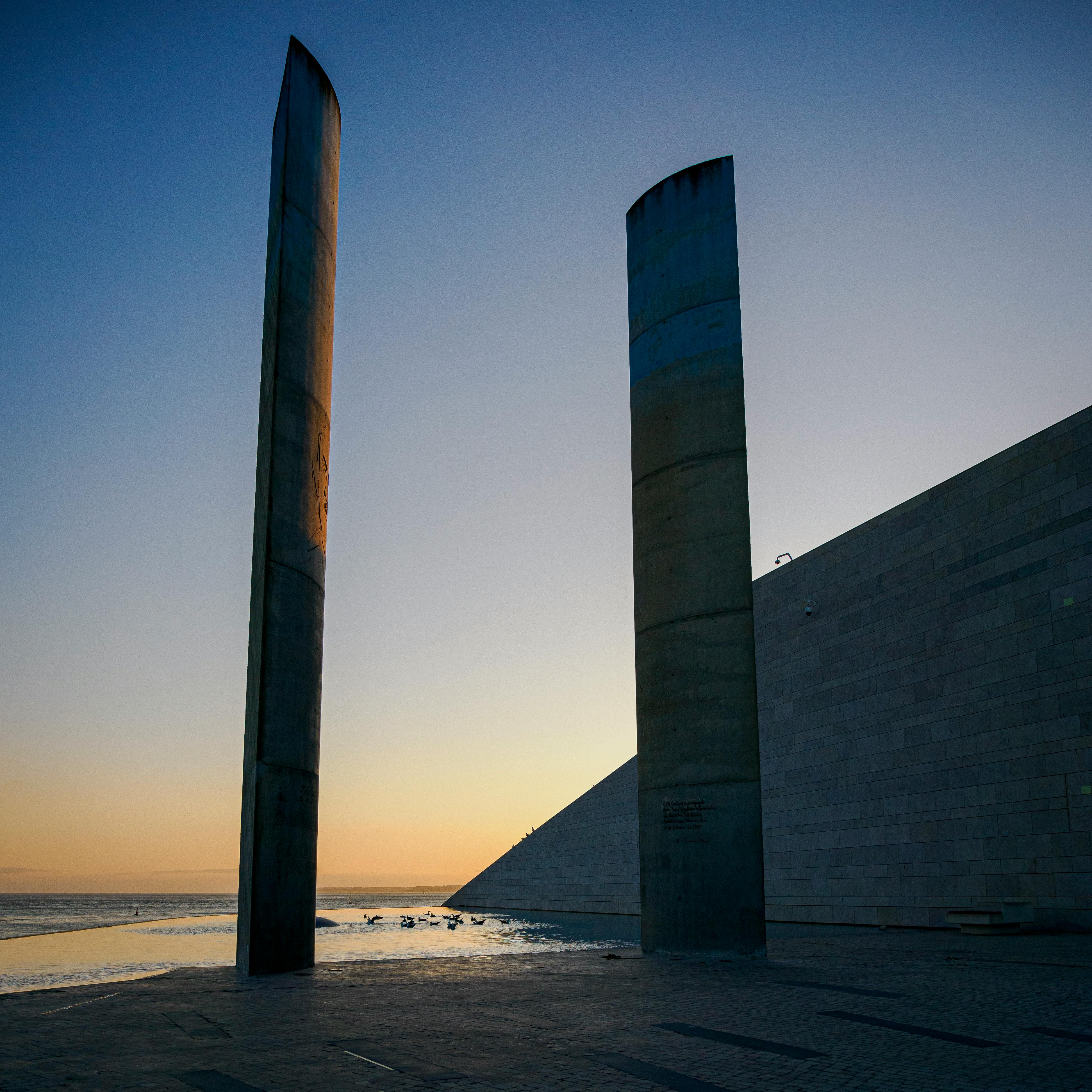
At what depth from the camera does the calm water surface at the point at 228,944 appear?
20.5 metres

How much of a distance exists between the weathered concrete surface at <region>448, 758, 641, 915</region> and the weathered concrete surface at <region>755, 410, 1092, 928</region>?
27.8 ft

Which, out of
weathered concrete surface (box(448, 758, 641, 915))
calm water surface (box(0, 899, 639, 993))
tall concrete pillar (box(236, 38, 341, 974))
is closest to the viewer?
tall concrete pillar (box(236, 38, 341, 974))

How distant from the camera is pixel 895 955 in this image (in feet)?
46.4

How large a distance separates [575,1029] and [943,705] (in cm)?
1665

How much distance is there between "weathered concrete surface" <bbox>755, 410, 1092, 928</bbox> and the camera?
18.8 m

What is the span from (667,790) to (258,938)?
256 inches

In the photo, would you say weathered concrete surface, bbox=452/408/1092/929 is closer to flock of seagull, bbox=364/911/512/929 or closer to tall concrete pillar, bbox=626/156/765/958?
tall concrete pillar, bbox=626/156/765/958

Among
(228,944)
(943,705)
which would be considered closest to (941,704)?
(943,705)

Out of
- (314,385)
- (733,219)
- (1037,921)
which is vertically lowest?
(1037,921)

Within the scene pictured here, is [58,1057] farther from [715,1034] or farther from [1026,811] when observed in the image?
Answer: [1026,811]

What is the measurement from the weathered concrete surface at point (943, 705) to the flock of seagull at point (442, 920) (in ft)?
58.8

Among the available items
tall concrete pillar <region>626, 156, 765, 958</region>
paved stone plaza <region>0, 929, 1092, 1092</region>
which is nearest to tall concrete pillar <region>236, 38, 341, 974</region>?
paved stone plaza <region>0, 929, 1092, 1092</region>

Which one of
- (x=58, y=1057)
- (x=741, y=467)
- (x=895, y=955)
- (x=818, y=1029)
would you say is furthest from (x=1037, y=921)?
(x=58, y=1057)

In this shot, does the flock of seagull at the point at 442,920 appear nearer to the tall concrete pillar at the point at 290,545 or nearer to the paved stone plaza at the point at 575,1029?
the tall concrete pillar at the point at 290,545
